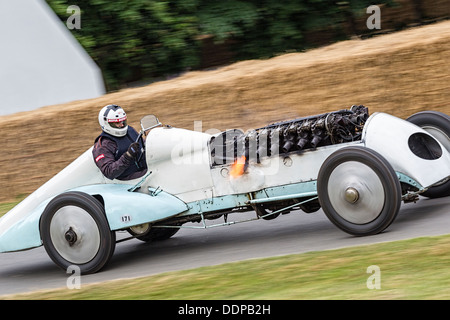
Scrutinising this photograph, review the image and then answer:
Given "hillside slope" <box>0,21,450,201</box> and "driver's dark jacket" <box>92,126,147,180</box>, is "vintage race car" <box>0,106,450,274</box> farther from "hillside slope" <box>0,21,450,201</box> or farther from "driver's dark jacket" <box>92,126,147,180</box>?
"hillside slope" <box>0,21,450,201</box>

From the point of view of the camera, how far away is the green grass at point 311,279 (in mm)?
5215

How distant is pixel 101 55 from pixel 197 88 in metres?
4.09

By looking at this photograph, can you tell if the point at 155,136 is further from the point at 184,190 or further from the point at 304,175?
the point at 304,175

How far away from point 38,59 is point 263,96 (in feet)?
15.2

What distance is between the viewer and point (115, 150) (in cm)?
758

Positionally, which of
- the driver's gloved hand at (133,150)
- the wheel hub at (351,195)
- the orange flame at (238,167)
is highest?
the driver's gloved hand at (133,150)

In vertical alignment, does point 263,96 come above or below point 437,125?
above

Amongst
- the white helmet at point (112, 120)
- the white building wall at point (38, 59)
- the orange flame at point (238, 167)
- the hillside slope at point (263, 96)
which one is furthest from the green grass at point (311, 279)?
the white building wall at point (38, 59)

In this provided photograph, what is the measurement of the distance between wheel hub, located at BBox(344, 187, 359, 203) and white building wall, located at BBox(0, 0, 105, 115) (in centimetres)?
806

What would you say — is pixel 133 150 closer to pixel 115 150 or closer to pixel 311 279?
pixel 115 150

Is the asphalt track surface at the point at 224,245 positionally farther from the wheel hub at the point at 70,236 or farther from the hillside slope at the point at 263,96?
the hillside slope at the point at 263,96

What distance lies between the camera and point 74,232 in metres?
7.08

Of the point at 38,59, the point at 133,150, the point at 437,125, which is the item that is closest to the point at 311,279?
the point at 133,150
